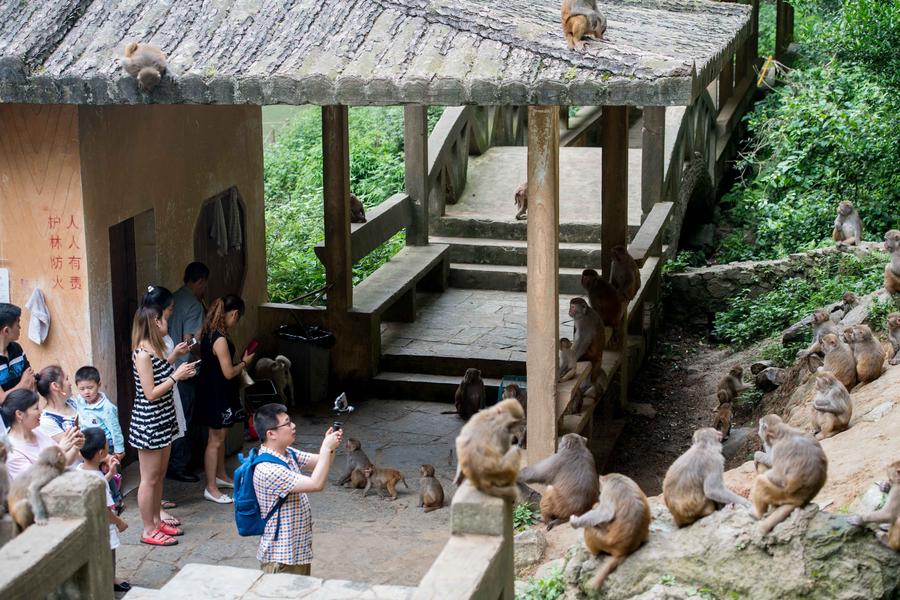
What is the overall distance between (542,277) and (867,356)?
125 inches

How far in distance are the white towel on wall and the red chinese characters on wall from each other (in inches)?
5.3

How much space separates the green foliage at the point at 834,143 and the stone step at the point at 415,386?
5.67m

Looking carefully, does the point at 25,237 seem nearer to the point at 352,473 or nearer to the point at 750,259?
the point at 352,473

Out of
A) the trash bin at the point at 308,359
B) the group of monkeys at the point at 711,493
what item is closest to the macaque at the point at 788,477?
the group of monkeys at the point at 711,493

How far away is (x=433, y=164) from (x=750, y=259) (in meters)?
4.97

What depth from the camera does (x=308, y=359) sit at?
12508 millimetres

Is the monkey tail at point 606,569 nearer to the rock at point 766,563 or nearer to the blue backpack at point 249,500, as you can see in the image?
the rock at point 766,563

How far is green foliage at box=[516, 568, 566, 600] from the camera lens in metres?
7.66

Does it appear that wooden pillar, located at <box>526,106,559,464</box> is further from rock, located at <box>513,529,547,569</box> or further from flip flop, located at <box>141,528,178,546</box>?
flip flop, located at <box>141,528,178,546</box>

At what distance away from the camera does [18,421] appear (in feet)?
24.0

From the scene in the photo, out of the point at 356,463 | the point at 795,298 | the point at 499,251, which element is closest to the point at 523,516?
the point at 356,463

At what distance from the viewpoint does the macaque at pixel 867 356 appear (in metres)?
10.5

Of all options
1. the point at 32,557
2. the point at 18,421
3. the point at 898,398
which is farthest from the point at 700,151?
the point at 32,557

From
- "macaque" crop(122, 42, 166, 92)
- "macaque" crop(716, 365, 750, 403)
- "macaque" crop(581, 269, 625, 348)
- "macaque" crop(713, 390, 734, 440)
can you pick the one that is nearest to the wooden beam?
"macaque" crop(581, 269, 625, 348)
